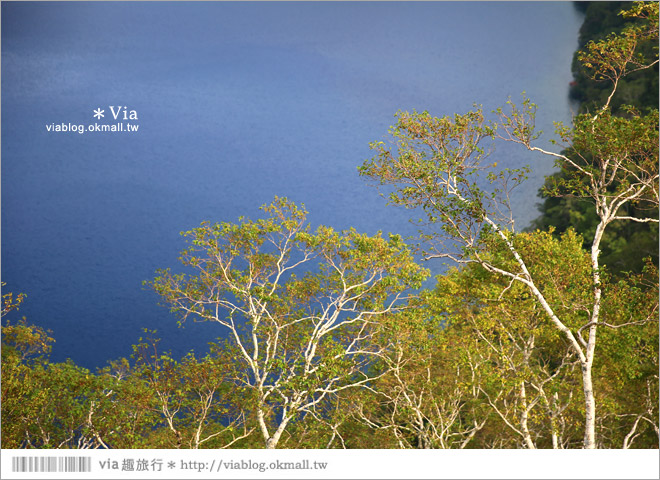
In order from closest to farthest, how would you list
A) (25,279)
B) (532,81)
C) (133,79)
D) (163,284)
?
(163,284), (532,81), (133,79), (25,279)

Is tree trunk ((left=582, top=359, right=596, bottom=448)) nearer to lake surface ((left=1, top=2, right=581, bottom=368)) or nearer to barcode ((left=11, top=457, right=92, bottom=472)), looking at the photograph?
barcode ((left=11, top=457, right=92, bottom=472))

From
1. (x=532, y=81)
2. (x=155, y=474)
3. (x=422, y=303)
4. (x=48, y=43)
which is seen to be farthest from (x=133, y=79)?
(x=155, y=474)

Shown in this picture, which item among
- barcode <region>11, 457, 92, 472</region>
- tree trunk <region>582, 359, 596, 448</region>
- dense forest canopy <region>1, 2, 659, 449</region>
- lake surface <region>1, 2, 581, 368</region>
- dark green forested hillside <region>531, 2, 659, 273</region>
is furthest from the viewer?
lake surface <region>1, 2, 581, 368</region>

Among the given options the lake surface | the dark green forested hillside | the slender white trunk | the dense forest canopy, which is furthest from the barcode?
the lake surface

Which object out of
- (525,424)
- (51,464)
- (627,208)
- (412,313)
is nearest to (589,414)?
(525,424)

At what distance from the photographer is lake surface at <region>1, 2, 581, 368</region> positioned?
2384 centimetres

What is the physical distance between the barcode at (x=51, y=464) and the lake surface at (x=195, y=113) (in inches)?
789

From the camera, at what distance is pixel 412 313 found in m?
8.92

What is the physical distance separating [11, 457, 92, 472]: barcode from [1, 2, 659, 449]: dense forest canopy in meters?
3.26

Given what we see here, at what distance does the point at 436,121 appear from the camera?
307 inches

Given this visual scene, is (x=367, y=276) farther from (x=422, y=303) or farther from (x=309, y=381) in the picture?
(x=309, y=381)

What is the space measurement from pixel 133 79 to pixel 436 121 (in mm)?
21117

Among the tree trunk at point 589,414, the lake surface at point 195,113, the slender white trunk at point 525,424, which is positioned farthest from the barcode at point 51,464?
the lake surface at point 195,113

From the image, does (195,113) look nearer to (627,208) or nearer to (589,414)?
(627,208)
